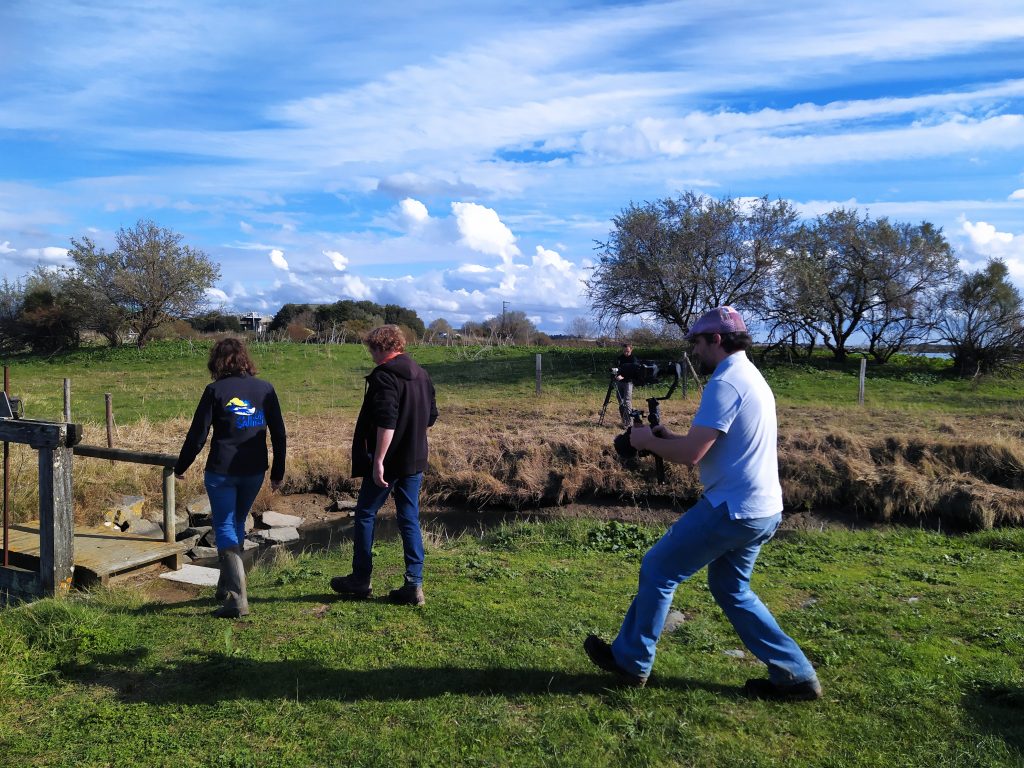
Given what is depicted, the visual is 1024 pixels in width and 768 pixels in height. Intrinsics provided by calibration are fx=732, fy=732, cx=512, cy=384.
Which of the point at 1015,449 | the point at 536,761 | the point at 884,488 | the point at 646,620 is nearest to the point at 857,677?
the point at 646,620

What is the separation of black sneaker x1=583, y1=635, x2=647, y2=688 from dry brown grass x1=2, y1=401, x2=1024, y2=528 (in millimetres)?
9159

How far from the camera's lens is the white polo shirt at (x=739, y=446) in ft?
11.6

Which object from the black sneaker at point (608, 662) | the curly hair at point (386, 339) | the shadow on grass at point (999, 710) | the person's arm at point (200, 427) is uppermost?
the curly hair at point (386, 339)

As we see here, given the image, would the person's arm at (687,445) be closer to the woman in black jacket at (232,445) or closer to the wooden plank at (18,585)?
the woman in black jacket at (232,445)

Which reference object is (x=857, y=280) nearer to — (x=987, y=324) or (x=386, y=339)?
(x=987, y=324)

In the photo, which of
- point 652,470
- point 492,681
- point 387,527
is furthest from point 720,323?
point 652,470

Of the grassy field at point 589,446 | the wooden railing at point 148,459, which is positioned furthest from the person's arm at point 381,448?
the grassy field at point 589,446

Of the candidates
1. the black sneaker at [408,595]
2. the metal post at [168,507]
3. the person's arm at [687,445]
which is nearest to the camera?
the person's arm at [687,445]

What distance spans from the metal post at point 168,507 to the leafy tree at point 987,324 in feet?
83.3

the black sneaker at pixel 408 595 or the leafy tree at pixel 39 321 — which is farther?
the leafy tree at pixel 39 321

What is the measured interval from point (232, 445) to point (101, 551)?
8.75 ft

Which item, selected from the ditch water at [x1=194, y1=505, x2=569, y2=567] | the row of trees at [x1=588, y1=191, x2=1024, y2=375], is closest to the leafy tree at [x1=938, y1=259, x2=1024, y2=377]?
the row of trees at [x1=588, y1=191, x2=1024, y2=375]

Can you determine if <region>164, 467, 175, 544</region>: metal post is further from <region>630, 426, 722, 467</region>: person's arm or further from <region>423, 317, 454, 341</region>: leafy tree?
<region>423, 317, 454, 341</region>: leafy tree

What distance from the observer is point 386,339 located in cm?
523
